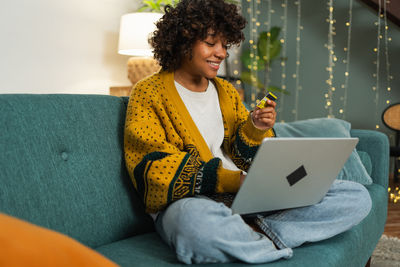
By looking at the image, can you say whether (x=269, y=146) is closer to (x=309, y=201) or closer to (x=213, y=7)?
(x=309, y=201)

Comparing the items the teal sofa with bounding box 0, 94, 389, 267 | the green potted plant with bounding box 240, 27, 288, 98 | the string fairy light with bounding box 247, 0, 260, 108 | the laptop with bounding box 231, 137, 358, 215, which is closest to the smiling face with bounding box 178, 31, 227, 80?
the teal sofa with bounding box 0, 94, 389, 267

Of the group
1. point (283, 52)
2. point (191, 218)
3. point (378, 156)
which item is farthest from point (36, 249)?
point (283, 52)

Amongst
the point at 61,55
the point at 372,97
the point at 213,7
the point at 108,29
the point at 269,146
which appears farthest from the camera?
the point at 372,97

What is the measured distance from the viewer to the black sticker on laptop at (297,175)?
0.95 meters

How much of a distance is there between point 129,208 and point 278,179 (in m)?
0.43

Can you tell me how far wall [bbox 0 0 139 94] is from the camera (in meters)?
2.35

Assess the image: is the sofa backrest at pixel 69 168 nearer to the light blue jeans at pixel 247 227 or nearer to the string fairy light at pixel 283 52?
the light blue jeans at pixel 247 227

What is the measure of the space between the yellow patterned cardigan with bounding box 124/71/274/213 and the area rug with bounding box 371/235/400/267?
2.76ft

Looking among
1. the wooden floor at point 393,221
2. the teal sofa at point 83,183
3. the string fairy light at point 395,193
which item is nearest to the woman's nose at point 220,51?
the teal sofa at point 83,183

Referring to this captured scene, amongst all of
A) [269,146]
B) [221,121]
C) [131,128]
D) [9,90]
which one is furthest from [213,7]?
[9,90]

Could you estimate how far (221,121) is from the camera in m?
1.33

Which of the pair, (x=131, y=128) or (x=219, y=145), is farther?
(x=219, y=145)

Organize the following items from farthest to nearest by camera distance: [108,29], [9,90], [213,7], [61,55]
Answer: [108,29] < [61,55] < [9,90] < [213,7]

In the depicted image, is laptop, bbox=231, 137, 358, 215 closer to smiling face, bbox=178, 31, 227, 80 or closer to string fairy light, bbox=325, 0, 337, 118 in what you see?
smiling face, bbox=178, 31, 227, 80
